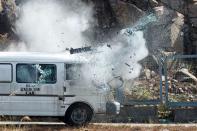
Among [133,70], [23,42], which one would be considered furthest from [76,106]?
[23,42]

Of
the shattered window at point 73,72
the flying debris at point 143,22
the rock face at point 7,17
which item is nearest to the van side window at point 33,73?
the shattered window at point 73,72

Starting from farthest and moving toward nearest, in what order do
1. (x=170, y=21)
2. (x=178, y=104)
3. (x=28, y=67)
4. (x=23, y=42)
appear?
(x=170, y=21), (x=23, y=42), (x=178, y=104), (x=28, y=67)

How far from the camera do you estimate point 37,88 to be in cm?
1470

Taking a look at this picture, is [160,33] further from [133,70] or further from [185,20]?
[133,70]

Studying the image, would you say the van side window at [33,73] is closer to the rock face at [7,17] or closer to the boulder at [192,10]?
the rock face at [7,17]

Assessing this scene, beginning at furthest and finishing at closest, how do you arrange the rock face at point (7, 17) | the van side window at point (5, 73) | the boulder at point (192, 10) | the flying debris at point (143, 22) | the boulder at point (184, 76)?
the boulder at point (192, 10) < the rock face at point (7, 17) < the flying debris at point (143, 22) < the boulder at point (184, 76) < the van side window at point (5, 73)

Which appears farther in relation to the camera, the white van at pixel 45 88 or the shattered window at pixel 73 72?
the shattered window at pixel 73 72

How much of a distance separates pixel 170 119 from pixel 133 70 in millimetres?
2027

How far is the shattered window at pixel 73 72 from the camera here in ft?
48.9

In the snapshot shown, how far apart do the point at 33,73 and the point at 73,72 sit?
111 cm

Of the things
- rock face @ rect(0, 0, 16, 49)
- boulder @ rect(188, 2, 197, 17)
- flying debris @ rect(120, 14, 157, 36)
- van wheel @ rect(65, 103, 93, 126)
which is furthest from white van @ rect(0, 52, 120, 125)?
boulder @ rect(188, 2, 197, 17)

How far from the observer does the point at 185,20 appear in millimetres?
26688

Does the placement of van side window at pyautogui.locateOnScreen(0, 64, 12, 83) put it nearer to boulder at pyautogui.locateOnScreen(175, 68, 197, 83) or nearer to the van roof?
the van roof

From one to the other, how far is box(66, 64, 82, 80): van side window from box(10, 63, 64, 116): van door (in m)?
0.24
